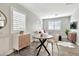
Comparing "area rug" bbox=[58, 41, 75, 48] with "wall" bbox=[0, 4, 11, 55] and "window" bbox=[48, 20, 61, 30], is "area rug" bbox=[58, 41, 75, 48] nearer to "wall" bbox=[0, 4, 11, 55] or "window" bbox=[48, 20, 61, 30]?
"window" bbox=[48, 20, 61, 30]

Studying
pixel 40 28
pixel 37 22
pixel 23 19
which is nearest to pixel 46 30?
pixel 40 28

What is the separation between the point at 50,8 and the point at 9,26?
50.3 inches

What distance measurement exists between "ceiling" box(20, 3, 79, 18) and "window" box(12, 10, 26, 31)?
31 cm

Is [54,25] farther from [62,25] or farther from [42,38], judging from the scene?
[42,38]

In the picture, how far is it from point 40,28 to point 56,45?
0.68 metres

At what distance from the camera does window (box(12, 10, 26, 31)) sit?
8.62 feet

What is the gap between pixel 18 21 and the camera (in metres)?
2.63

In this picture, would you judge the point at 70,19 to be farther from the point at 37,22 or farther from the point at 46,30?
the point at 37,22

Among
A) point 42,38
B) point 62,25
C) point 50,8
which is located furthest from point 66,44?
point 50,8

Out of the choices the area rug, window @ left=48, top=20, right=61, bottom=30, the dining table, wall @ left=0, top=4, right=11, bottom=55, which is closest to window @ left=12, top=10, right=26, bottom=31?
wall @ left=0, top=4, right=11, bottom=55

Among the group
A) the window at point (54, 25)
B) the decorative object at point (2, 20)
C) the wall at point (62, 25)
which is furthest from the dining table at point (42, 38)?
the decorative object at point (2, 20)

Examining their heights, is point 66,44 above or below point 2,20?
below

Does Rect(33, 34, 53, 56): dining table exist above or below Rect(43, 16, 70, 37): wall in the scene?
below

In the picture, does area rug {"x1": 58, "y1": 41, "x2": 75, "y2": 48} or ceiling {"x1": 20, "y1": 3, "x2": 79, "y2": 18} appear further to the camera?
area rug {"x1": 58, "y1": 41, "x2": 75, "y2": 48}
